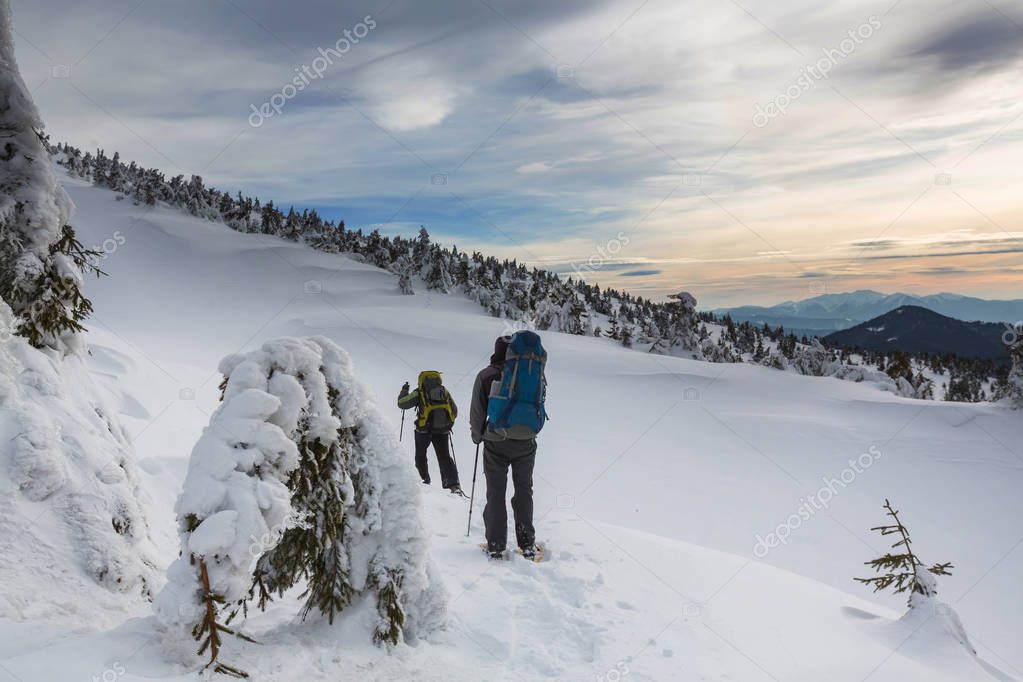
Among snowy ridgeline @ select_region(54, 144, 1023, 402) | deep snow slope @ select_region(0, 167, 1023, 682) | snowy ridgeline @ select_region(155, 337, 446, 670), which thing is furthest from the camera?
snowy ridgeline @ select_region(54, 144, 1023, 402)

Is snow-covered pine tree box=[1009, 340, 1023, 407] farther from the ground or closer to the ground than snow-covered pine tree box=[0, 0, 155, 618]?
farther from the ground

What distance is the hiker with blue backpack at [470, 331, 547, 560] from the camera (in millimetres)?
5941

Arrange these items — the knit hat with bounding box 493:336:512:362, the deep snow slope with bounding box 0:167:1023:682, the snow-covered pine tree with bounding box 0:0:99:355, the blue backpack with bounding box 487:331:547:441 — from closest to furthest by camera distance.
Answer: the deep snow slope with bounding box 0:167:1023:682 < the snow-covered pine tree with bounding box 0:0:99:355 < the blue backpack with bounding box 487:331:547:441 < the knit hat with bounding box 493:336:512:362

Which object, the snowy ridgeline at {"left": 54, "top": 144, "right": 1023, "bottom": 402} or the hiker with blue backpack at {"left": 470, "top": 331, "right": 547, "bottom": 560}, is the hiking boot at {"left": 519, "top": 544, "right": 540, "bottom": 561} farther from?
the snowy ridgeline at {"left": 54, "top": 144, "right": 1023, "bottom": 402}

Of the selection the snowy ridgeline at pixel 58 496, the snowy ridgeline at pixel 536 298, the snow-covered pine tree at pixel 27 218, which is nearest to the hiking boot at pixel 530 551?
the snowy ridgeline at pixel 58 496

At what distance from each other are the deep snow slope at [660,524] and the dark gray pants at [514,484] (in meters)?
0.38

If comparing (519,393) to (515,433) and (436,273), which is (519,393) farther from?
(436,273)

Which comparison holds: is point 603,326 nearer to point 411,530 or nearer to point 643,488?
point 643,488

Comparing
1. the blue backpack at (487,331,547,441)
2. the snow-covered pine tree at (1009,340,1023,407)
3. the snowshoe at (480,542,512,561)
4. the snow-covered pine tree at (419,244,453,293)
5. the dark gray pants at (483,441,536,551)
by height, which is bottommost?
the snowshoe at (480,542,512,561)

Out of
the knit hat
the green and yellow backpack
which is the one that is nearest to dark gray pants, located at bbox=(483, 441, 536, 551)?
the knit hat

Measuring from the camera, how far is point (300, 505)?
10.4ft

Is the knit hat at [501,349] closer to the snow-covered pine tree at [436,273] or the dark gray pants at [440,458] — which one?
the dark gray pants at [440,458]

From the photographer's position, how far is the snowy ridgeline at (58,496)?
2.91 metres

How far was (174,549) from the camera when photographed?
4590 mm
